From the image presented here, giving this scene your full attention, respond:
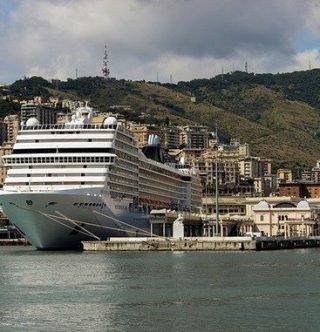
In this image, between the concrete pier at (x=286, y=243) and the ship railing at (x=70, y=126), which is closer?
the ship railing at (x=70, y=126)

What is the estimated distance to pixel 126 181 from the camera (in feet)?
313

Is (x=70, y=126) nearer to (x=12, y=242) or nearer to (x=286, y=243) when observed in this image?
(x=286, y=243)

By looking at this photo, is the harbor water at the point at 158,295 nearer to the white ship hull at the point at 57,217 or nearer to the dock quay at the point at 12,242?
the white ship hull at the point at 57,217

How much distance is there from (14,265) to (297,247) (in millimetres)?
48377

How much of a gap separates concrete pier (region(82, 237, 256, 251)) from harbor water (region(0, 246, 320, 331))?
13813 mm

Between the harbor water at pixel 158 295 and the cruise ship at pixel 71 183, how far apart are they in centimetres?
794

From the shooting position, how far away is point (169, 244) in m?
93.9

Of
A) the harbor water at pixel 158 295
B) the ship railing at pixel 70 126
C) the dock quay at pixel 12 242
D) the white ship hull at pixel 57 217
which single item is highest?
the ship railing at pixel 70 126

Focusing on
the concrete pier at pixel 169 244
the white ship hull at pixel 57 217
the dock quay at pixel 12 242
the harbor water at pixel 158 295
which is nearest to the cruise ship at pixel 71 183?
the white ship hull at pixel 57 217

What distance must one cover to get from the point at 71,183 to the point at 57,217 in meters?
3.56

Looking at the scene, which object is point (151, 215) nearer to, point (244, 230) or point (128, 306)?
point (244, 230)

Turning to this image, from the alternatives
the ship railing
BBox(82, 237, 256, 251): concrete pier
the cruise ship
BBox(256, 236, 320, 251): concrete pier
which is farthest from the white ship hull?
BBox(256, 236, 320, 251): concrete pier

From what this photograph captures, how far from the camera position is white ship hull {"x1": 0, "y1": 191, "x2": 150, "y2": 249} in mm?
82625

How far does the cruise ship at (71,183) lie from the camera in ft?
274
